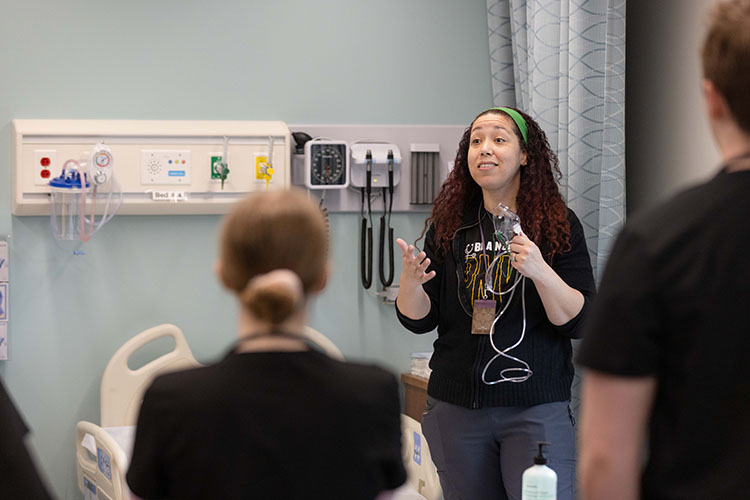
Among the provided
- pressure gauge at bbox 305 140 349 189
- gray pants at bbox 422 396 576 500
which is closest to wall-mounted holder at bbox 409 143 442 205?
pressure gauge at bbox 305 140 349 189

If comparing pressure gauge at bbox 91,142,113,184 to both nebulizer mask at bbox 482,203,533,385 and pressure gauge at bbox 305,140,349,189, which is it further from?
nebulizer mask at bbox 482,203,533,385

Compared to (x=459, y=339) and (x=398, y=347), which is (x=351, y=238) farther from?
(x=459, y=339)

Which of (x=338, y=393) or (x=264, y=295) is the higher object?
(x=264, y=295)

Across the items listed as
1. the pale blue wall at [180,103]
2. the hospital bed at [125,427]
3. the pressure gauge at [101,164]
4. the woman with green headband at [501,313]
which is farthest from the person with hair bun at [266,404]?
the pale blue wall at [180,103]

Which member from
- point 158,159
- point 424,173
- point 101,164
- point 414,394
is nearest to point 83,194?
point 101,164

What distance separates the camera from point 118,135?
10.4 feet

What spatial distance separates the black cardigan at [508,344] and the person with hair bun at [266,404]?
1.15 meters

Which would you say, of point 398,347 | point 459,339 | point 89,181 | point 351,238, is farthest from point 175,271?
point 459,339

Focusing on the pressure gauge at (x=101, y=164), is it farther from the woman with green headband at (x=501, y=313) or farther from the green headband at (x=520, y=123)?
the green headband at (x=520, y=123)

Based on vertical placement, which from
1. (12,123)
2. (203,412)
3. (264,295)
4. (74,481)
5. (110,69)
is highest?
(110,69)

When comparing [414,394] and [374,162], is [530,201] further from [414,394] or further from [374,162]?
[414,394]

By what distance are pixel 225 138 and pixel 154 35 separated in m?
0.49

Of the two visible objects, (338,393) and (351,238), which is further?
(351,238)

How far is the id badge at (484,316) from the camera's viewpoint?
240cm
